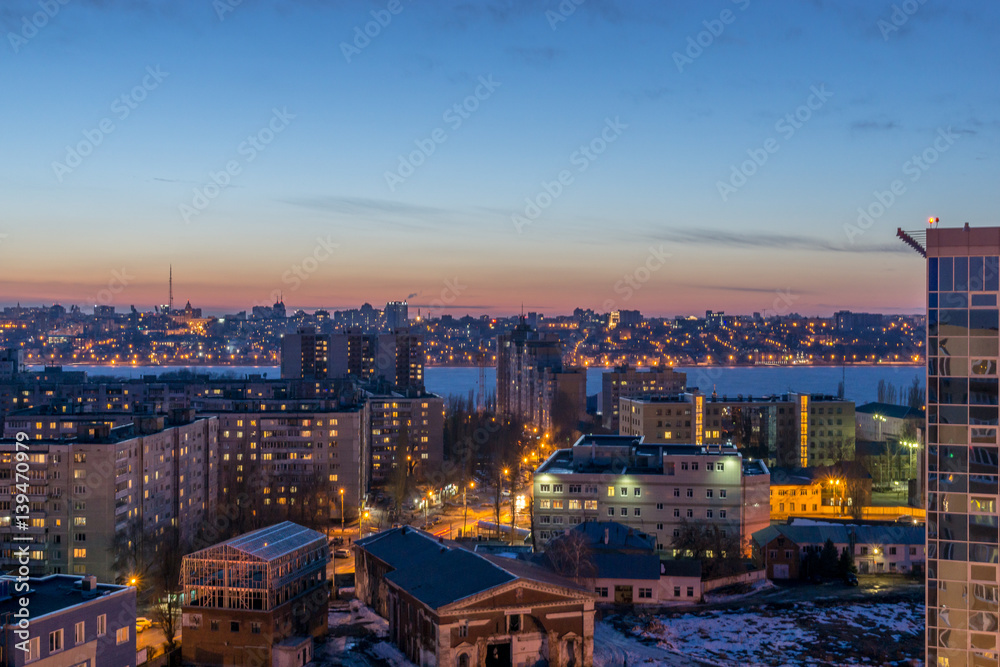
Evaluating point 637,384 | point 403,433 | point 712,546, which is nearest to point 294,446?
point 403,433

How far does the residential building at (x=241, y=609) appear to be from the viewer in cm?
1195

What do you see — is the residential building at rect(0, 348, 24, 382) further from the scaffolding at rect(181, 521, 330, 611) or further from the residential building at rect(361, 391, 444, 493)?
the scaffolding at rect(181, 521, 330, 611)

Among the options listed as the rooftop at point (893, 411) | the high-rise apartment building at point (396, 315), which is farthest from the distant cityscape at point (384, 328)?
the rooftop at point (893, 411)

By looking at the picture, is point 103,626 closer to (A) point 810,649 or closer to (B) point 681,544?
(A) point 810,649

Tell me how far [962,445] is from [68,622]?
8312 millimetres

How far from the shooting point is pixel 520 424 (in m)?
37.3

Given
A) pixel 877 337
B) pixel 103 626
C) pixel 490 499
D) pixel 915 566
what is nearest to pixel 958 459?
pixel 103 626

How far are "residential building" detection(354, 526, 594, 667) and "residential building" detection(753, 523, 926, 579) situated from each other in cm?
514

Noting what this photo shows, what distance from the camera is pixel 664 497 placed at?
58.6 feet

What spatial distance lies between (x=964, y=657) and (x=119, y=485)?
13605 mm

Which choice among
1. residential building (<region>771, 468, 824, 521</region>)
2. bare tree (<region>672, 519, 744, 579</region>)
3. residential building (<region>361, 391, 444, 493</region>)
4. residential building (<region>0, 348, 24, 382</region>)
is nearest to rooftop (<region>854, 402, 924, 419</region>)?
residential building (<region>771, 468, 824, 521</region>)

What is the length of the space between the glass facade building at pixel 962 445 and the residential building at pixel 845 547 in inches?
312

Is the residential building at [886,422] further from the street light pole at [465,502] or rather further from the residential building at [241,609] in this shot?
the residential building at [241,609]

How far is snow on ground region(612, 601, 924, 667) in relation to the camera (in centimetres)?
1188
